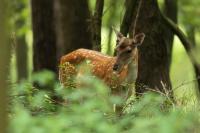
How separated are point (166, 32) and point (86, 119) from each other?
8.46 meters

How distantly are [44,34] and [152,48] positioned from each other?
91.7 inches

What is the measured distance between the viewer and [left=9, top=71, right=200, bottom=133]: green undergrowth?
418 cm

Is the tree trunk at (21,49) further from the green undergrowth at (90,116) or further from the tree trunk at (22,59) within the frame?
the green undergrowth at (90,116)

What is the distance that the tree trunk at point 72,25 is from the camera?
12227 mm

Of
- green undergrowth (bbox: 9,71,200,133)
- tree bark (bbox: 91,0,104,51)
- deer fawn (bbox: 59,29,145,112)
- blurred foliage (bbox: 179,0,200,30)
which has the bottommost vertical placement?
green undergrowth (bbox: 9,71,200,133)

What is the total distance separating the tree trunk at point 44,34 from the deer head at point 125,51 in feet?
10.5

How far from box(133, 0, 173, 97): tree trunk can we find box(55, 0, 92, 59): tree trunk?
1047 mm

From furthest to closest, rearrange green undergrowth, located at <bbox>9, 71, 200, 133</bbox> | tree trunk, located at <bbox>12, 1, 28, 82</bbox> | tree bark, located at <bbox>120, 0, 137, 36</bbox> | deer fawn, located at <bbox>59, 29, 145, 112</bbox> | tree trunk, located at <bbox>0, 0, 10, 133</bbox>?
1. tree trunk, located at <bbox>12, 1, 28, 82</bbox>
2. tree bark, located at <bbox>120, 0, 137, 36</bbox>
3. deer fawn, located at <bbox>59, 29, 145, 112</bbox>
4. green undergrowth, located at <bbox>9, 71, 200, 133</bbox>
5. tree trunk, located at <bbox>0, 0, 10, 133</bbox>

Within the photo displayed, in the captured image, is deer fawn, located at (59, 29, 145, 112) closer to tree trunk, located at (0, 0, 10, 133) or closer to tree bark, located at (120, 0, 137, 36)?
tree bark, located at (120, 0, 137, 36)

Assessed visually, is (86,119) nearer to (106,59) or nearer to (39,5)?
(106,59)

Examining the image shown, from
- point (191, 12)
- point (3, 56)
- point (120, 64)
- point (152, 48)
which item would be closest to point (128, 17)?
point (152, 48)

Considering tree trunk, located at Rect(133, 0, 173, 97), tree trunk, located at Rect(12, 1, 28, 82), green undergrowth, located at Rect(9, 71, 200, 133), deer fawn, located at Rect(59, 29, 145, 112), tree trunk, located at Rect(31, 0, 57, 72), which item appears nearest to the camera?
green undergrowth, located at Rect(9, 71, 200, 133)

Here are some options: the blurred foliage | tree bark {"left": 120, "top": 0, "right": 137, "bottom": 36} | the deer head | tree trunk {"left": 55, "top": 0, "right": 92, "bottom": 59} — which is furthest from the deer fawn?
the blurred foliage

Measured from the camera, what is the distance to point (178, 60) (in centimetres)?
3002
